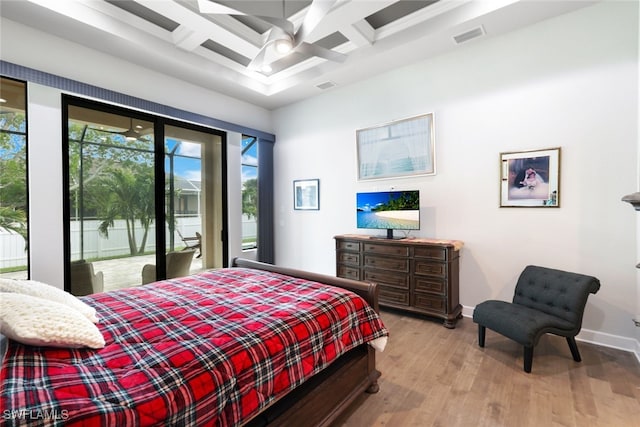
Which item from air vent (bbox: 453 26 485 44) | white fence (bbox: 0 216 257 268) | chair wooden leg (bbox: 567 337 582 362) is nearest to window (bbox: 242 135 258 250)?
white fence (bbox: 0 216 257 268)

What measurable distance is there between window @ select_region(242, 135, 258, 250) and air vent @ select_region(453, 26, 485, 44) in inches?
132

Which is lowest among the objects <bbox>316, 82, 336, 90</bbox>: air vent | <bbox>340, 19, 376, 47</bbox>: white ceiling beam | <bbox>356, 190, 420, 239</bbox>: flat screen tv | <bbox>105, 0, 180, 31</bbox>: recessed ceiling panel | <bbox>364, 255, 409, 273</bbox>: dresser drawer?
<bbox>364, 255, 409, 273</bbox>: dresser drawer

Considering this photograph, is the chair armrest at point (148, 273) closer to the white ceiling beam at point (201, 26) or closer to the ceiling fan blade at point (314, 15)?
the white ceiling beam at point (201, 26)


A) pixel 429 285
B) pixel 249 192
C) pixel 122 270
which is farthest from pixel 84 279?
pixel 429 285

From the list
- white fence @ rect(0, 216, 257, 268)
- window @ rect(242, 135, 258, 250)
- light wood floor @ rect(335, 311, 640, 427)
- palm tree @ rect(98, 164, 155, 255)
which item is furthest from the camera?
window @ rect(242, 135, 258, 250)

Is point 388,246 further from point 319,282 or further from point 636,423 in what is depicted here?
point 636,423

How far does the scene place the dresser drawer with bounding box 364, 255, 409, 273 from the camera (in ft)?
11.0

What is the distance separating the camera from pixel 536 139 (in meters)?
2.94

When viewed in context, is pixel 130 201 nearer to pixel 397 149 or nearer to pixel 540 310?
pixel 397 149

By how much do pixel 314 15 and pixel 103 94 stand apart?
2.68m

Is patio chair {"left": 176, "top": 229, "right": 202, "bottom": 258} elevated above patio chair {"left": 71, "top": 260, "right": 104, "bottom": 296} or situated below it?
above

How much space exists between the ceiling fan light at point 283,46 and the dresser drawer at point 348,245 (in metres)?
2.33

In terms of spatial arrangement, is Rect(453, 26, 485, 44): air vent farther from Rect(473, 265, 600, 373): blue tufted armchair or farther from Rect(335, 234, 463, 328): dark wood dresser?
Rect(473, 265, 600, 373): blue tufted armchair

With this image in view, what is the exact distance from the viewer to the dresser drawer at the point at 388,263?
3.35m
